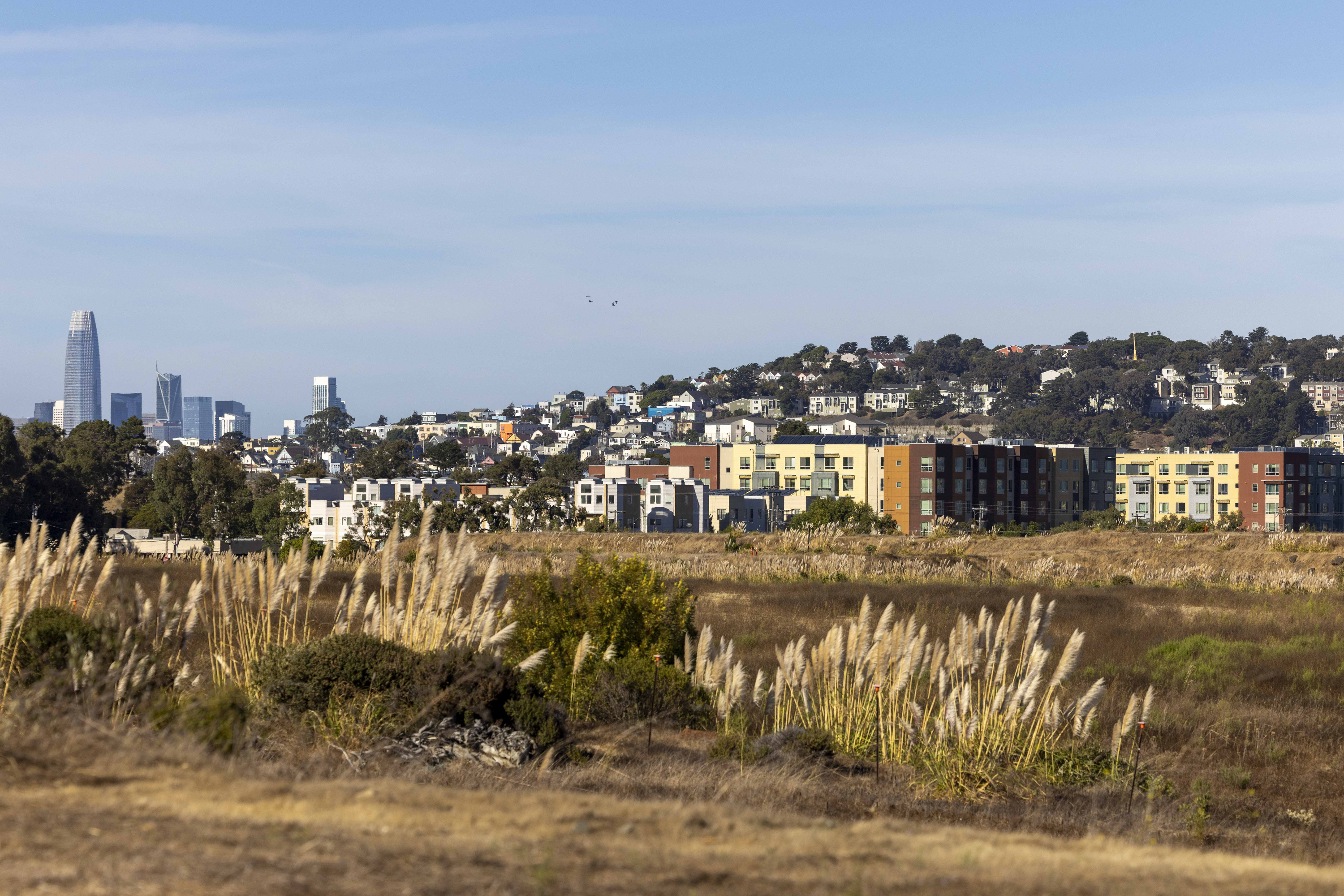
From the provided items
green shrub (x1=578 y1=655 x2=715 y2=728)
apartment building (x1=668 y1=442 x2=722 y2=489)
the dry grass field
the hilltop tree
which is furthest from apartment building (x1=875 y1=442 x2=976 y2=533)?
green shrub (x1=578 y1=655 x2=715 y2=728)

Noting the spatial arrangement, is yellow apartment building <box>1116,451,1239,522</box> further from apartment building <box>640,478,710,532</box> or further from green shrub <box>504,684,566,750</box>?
green shrub <box>504,684,566,750</box>

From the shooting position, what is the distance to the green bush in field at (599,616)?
13812 mm

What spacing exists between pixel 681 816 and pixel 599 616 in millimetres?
7641

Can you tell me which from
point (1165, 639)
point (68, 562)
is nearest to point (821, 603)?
point (1165, 639)

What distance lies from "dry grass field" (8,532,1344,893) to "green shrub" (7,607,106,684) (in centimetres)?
188

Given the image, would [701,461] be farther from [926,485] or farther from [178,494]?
[178,494]

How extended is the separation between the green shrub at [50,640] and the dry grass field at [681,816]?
74.1 inches

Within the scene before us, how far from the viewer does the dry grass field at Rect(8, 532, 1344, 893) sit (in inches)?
197

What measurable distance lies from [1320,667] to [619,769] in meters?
15.2

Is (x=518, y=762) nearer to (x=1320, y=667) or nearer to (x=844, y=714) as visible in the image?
(x=844, y=714)

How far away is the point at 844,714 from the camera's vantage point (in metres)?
12.0

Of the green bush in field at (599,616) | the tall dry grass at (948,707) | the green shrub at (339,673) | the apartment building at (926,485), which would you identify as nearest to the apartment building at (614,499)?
the apartment building at (926,485)

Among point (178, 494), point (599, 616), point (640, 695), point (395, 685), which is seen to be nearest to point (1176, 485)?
point (178, 494)

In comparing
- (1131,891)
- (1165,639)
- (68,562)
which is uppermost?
(68,562)
